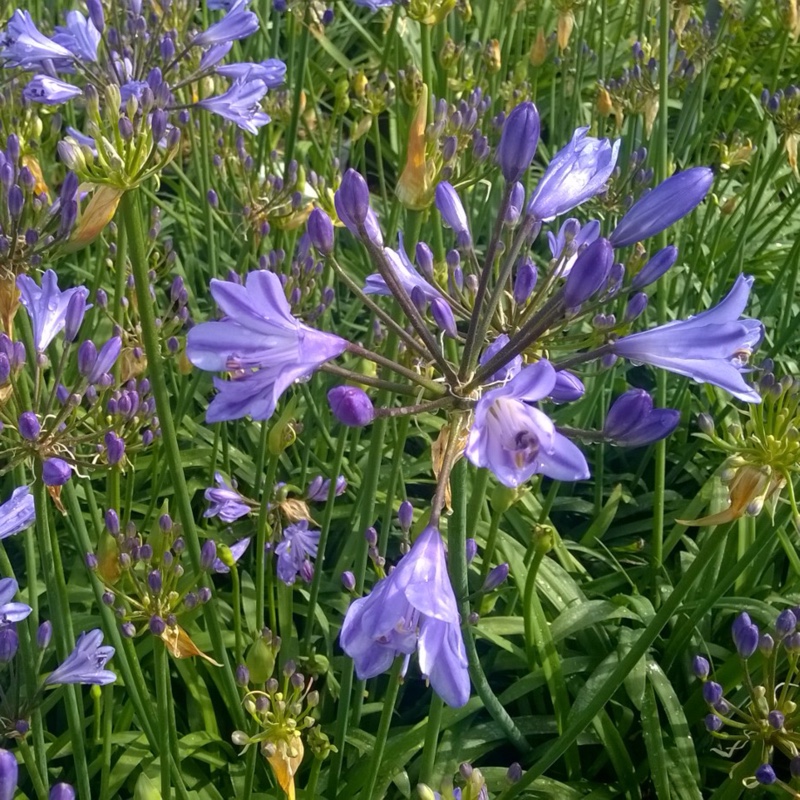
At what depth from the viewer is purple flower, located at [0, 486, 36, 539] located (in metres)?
1.96

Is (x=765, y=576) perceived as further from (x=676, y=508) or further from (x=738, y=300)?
(x=738, y=300)

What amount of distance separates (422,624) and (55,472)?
0.76 meters

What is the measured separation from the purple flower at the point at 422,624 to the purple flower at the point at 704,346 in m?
0.44

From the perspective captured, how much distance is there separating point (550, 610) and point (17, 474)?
1.70 meters

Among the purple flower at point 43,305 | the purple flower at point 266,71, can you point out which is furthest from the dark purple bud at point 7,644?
the purple flower at point 266,71

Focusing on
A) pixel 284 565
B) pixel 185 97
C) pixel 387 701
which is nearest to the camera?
pixel 387 701

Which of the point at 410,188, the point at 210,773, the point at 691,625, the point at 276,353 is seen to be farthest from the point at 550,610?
the point at 276,353

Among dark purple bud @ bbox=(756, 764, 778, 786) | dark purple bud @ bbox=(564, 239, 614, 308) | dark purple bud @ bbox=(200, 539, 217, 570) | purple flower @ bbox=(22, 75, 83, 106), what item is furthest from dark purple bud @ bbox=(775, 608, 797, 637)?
purple flower @ bbox=(22, 75, 83, 106)

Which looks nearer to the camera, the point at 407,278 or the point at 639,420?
the point at 639,420

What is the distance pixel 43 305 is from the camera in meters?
2.05

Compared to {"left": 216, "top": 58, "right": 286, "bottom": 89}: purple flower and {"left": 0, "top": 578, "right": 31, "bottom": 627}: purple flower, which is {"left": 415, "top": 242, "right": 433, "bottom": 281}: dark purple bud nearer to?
{"left": 0, "top": 578, "right": 31, "bottom": 627}: purple flower

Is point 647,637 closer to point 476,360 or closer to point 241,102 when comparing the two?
point 476,360

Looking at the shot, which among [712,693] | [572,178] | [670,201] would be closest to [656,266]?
[670,201]

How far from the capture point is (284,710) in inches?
70.4
